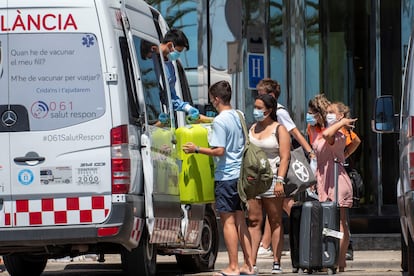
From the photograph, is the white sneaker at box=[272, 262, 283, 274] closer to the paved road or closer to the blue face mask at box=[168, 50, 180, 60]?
the paved road

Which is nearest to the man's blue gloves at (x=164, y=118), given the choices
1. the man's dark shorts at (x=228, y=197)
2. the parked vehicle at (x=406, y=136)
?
the man's dark shorts at (x=228, y=197)

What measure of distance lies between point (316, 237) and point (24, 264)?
2.90 meters

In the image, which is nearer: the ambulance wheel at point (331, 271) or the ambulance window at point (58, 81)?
the ambulance window at point (58, 81)

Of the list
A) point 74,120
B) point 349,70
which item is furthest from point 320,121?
point 349,70

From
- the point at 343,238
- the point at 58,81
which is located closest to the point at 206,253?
the point at 343,238

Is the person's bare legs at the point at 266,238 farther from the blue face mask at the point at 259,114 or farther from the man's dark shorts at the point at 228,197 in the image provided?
the man's dark shorts at the point at 228,197

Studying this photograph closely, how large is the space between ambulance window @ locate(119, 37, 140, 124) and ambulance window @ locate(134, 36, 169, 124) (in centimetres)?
32

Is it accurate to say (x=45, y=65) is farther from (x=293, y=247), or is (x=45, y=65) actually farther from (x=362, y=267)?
(x=362, y=267)

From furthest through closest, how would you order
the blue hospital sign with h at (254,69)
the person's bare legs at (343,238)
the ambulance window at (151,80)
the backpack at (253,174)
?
1. the blue hospital sign with h at (254,69)
2. the person's bare legs at (343,238)
3. the backpack at (253,174)
4. the ambulance window at (151,80)

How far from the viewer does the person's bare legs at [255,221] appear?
40.7 ft

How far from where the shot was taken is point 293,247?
12.8m

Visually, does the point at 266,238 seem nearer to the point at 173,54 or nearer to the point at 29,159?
the point at 173,54

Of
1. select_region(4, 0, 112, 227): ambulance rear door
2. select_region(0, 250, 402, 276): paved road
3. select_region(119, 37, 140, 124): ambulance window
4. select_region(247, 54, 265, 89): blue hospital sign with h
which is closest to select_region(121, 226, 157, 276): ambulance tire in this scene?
select_region(4, 0, 112, 227): ambulance rear door

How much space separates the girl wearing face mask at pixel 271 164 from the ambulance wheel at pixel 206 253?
3.02 ft
